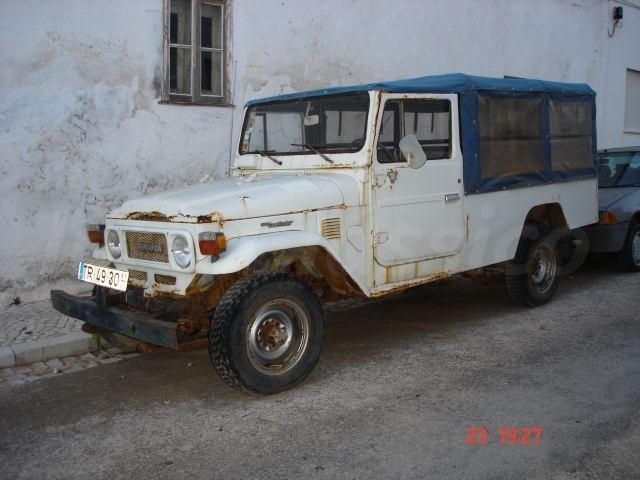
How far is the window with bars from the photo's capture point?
784 cm

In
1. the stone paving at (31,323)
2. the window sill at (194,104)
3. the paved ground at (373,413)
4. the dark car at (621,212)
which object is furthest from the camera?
the dark car at (621,212)

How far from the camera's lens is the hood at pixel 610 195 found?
8070mm

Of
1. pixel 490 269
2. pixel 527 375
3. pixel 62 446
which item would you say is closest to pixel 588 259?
pixel 490 269

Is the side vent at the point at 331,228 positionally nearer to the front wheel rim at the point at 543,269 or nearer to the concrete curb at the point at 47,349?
the concrete curb at the point at 47,349

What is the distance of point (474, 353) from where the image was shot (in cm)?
528

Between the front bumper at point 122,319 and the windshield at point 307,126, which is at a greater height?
the windshield at point 307,126

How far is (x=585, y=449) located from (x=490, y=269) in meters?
2.86

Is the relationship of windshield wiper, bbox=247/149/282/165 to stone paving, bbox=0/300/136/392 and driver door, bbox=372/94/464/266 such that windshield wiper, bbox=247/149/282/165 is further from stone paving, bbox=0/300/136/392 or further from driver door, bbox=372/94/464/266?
stone paving, bbox=0/300/136/392

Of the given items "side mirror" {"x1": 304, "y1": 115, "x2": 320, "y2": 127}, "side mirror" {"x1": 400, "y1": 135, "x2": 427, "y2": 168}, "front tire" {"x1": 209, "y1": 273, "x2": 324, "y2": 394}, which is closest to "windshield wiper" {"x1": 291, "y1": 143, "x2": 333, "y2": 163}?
"side mirror" {"x1": 304, "y1": 115, "x2": 320, "y2": 127}

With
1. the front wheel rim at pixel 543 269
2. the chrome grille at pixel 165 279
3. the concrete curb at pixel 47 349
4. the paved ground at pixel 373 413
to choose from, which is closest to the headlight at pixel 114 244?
the chrome grille at pixel 165 279

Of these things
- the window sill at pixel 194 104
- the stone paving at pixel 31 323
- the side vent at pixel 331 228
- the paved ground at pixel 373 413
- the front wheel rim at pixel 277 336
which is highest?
the window sill at pixel 194 104

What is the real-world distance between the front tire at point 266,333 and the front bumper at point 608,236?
4.79 meters

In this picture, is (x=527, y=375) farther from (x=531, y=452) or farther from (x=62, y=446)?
(x=62, y=446)

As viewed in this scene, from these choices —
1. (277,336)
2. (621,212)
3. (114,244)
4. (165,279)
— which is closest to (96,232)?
(114,244)
